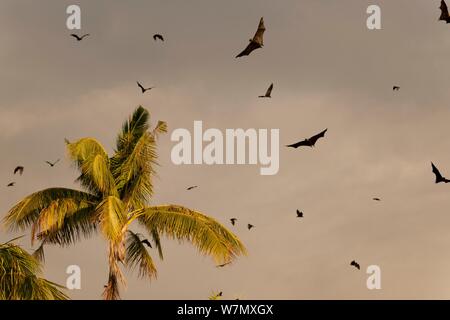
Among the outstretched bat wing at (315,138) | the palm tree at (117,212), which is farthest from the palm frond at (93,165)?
the outstretched bat wing at (315,138)

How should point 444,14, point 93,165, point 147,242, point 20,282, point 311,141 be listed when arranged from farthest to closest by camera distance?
point 147,242 → point 93,165 → point 444,14 → point 311,141 → point 20,282

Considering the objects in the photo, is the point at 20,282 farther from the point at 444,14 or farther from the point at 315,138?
the point at 444,14

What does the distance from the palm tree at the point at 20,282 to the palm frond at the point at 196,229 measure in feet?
30.8

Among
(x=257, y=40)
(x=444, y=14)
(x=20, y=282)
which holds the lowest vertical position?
(x=20, y=282)

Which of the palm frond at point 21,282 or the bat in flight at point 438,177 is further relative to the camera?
the bat in flight at point 438,177

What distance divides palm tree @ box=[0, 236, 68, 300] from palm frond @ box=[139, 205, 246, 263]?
9.39 m

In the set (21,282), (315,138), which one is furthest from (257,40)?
(21,282)

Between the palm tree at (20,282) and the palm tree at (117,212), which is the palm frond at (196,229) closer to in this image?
the palm tree at (117,212)

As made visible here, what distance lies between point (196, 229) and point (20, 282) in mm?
Result: 9952

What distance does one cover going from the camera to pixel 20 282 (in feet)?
35.7

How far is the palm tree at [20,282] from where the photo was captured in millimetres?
10750
